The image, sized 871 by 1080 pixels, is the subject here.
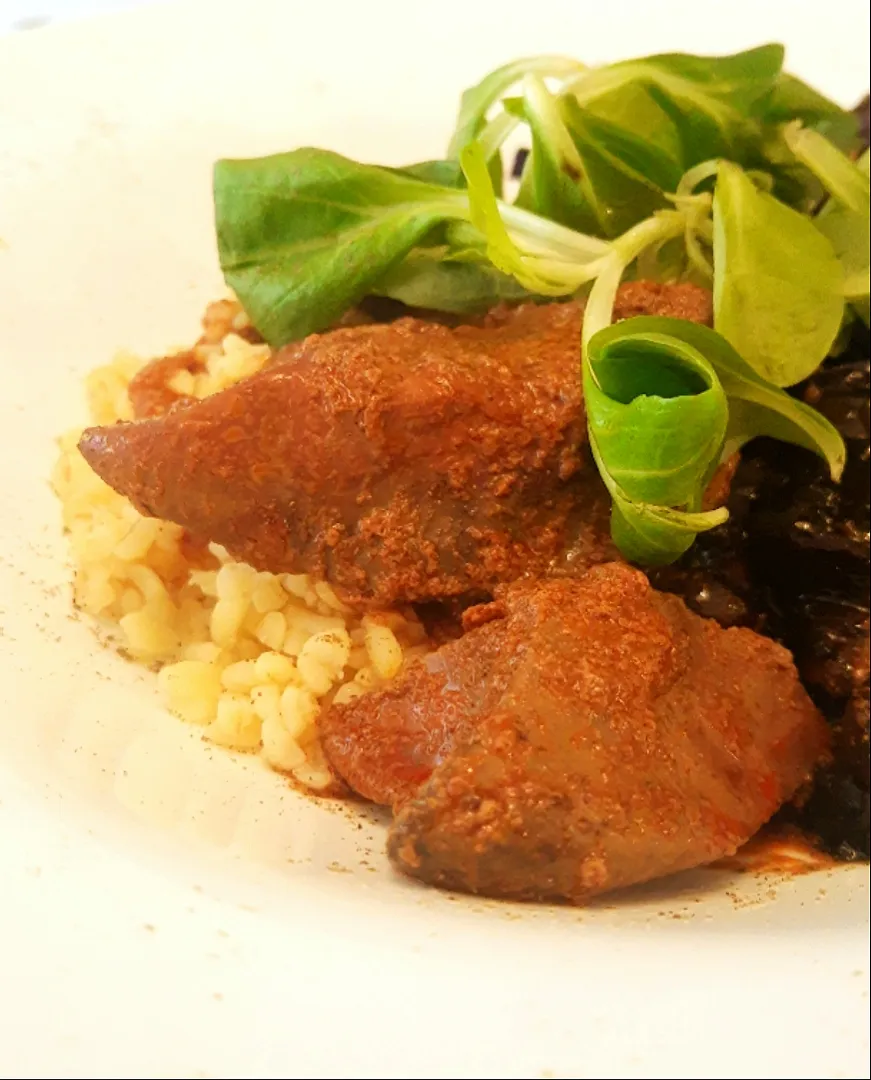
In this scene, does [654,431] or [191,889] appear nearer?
[191,889]

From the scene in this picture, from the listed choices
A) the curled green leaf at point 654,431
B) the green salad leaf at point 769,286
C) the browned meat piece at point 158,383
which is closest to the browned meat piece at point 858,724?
the curled green leaf at point 654,431

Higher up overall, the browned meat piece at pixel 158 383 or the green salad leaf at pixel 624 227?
the green salad leaf at pixel 624 227

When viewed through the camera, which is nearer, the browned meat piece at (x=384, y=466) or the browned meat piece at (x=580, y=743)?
the browned meat piece at (x=580, y=743)

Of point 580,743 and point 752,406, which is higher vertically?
point 752,406

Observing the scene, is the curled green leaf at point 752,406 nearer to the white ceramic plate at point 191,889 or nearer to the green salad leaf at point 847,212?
the green salad leaf at point 847,212

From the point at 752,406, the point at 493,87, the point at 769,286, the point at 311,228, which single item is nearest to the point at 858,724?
the point at 752,406

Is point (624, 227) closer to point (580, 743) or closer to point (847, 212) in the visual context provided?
point (847, 212)
